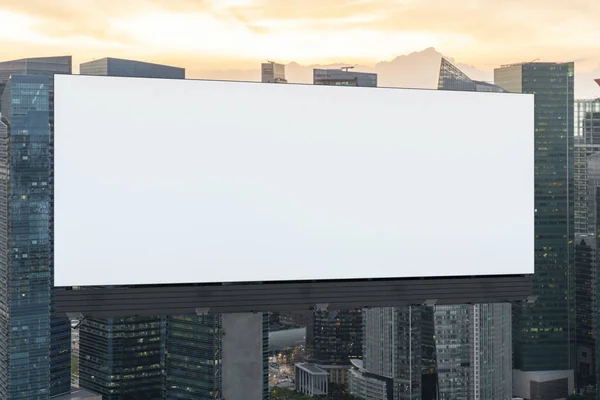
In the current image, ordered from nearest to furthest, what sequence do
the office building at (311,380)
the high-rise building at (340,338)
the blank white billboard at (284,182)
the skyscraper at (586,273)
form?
the blank white billboard at (284,182) → the skyscraper at (586,273) → the office building at (311,380) → the high-rise building at (340,338)

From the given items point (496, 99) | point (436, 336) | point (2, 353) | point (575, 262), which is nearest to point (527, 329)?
point (575, 262)

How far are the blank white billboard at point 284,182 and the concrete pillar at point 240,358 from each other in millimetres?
612

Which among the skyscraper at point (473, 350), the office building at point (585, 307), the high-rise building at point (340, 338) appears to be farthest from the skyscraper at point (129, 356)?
the office building at point (585, 307)

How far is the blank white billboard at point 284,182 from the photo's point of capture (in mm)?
11180

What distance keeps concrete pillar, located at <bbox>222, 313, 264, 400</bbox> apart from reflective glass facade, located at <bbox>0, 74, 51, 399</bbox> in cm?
4907

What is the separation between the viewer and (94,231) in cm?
1116

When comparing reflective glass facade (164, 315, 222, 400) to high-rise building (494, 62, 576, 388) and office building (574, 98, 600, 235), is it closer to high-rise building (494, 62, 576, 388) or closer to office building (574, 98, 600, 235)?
high-rise building (494, 62, 576, 388)

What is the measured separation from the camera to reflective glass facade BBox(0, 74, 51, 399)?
57.8 meters

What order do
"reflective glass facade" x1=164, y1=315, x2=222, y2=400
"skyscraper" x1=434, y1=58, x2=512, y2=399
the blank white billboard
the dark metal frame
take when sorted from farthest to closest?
"skyscraper" x1=434, y1=58, x2=512, y2=399
"reflective glass facade" x1=164, y1=315, x2=222, y2=400
the dark metal frame
the blank white billboard

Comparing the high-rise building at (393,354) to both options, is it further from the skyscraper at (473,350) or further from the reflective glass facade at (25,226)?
the reflective glass facade at (25,226)

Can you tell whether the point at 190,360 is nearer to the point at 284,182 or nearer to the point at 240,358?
the point at 240,358

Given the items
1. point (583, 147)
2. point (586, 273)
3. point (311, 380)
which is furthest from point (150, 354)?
point (583, 147)

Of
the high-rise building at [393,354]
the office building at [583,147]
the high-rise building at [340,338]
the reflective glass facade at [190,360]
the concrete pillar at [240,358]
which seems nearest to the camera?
the concrete pillar at [240,358]

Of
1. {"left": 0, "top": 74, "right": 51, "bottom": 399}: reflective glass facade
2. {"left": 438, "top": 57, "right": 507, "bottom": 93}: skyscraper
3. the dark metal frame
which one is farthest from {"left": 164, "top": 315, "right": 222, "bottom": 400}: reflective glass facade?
the dark metal frame
